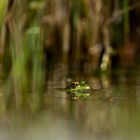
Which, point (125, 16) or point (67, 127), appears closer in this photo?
point (67, 127)

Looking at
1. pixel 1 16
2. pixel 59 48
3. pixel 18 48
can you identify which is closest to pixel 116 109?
pixel 18 48

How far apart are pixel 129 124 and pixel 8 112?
460 mm

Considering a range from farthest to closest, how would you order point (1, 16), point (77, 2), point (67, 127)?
point (77, 2) < point (1, 16) < point (67, 127)

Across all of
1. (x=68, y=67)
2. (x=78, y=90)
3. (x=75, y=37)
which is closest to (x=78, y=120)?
(x=78, y=90)

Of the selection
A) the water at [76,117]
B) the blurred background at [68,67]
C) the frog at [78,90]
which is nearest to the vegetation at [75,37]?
the blurred background at [68,67]

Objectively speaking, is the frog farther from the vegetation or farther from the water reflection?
the vegetation

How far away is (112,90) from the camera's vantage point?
8.62 ft

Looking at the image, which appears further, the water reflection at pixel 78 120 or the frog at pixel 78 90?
the frog at pixel 78 90

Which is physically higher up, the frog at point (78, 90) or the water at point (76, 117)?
the frog at point (78, 90)

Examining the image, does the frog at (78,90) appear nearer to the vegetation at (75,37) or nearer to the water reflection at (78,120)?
the water reflection at (78,120)

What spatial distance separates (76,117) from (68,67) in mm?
1809

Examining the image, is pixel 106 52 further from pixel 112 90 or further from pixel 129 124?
pixel 129 124

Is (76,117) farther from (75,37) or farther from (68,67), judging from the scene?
(75,37)

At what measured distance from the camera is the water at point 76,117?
170cm
